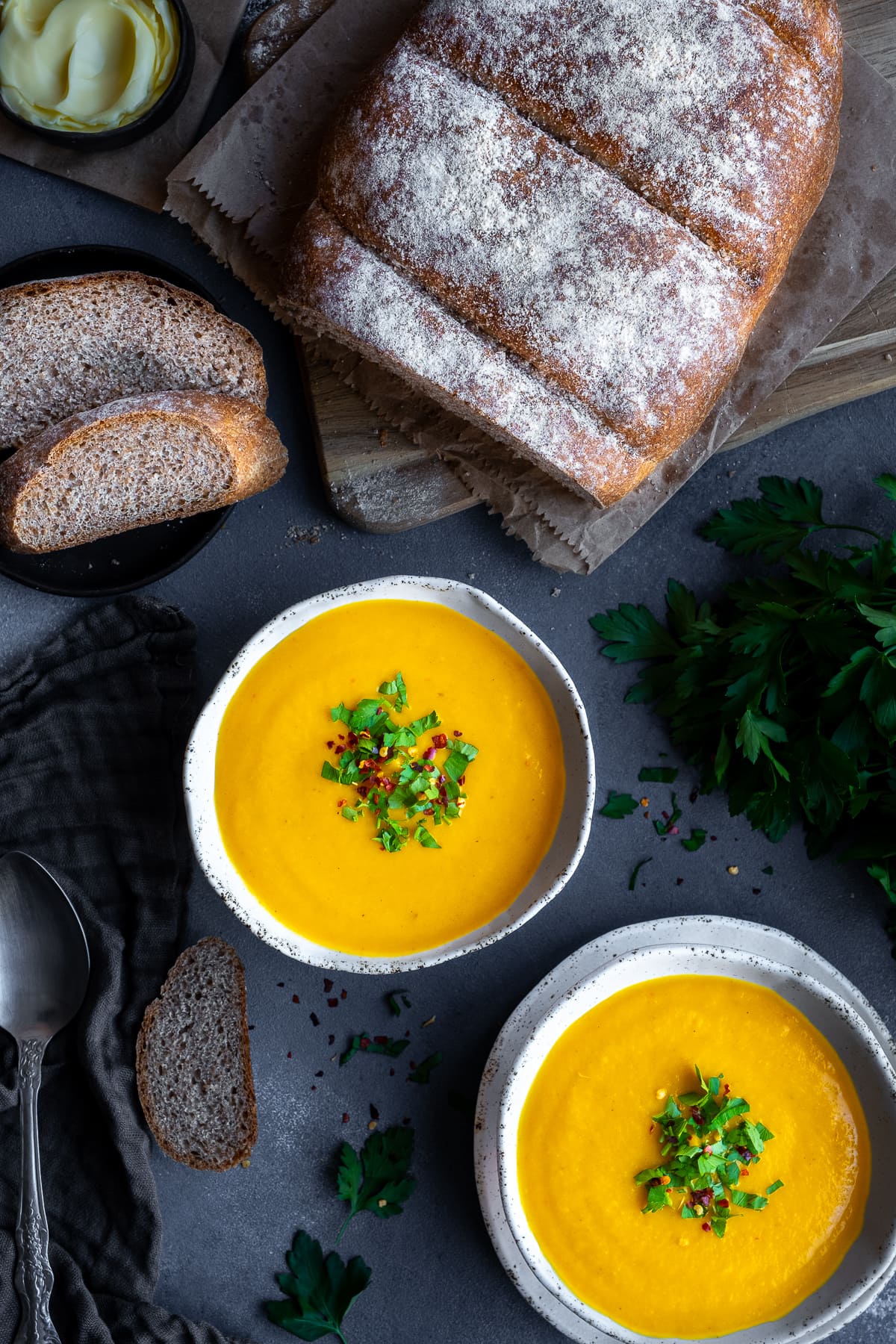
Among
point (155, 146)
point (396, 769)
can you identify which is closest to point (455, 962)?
point (396, 769)

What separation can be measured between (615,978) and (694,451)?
1190 mm

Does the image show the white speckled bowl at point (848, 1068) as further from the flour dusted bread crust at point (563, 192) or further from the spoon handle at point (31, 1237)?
the flour dusted bread crust at point (563, 192)

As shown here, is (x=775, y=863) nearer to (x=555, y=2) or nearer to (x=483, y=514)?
(x=483, y=514)

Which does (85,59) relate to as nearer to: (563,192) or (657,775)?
(563,192)

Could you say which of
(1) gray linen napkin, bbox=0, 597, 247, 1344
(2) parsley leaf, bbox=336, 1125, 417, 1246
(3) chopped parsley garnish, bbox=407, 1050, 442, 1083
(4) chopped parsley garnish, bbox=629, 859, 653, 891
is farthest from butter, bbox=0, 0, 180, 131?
(2) parsley leaf, bbox=336, 1125, 417, 1246

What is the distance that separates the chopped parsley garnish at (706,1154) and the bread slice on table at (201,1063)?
94 centimetres

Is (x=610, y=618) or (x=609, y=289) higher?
(x=609, y=289)

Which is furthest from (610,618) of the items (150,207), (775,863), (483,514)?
(150,207)

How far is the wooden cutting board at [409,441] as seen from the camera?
2.30 meters

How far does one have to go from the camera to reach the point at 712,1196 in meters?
2.22

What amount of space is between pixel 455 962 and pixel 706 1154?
0.69 metres

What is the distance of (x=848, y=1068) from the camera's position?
2312 mm

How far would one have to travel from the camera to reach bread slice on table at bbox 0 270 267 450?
2.20m

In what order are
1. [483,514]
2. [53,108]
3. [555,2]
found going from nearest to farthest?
[555,2]
[53,108]
[483,514]
